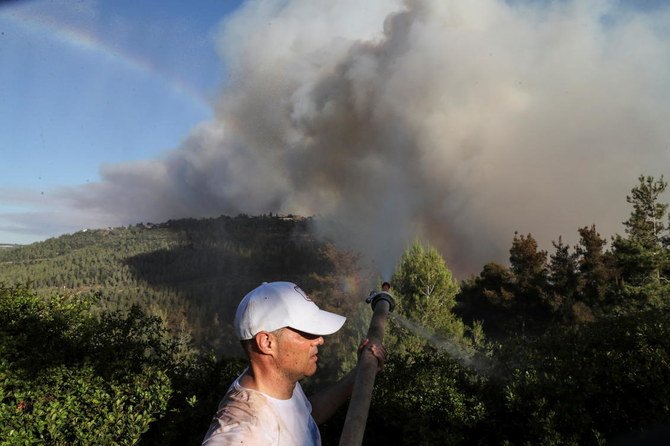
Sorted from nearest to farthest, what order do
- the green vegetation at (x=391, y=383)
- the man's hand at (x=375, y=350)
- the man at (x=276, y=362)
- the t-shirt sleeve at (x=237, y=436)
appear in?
the t-shirt sleeve at (x=237, y=436) < the man at (x=276, y=362) < the man's hand at (x=375, y=350) < the green vegetation at (x=391, y=383)

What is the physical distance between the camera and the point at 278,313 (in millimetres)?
2119

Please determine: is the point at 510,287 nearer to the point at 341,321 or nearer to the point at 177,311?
the point at 341,321

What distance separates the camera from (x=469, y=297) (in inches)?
1741

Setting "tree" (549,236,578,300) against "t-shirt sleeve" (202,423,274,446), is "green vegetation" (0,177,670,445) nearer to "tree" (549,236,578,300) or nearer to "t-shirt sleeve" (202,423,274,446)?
"t-shirt sleeve" (202,423,274,446)

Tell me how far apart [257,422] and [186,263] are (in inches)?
5243

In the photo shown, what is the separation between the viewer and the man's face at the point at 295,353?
2107 millimetres

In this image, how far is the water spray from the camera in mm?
1963

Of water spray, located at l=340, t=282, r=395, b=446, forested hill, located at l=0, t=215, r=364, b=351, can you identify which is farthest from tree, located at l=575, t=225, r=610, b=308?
water spray, located at l=340, t=282, r=395, b=446

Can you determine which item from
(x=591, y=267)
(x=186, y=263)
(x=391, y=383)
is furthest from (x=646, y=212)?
(x=186, y=263)

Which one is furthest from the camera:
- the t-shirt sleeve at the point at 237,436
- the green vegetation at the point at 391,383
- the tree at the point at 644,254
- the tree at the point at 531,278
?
the tree at the point at 531,278

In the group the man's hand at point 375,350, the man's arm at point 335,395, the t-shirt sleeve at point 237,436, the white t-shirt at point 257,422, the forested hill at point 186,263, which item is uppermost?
the forested hill at point 186,263

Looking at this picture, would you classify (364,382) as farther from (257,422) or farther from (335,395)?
(257,422)

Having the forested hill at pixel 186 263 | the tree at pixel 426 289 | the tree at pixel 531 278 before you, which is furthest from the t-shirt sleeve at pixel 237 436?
the forested hill at pixel 186 263

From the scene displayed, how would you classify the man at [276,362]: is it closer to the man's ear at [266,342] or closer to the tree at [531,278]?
the man's ear at [266,342]
